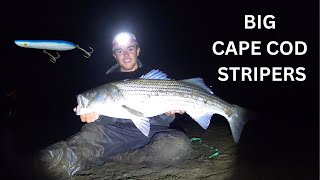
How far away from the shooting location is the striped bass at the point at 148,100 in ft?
10.4

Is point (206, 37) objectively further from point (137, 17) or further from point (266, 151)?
point (266, 151)

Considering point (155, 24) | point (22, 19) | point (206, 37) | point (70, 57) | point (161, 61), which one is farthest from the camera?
point (155, 24)

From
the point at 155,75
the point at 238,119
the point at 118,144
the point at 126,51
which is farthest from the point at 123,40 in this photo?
the point at 238,119

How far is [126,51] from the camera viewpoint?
13.1ft

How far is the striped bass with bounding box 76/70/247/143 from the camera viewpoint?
3182mm

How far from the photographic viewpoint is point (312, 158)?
372 centimetres

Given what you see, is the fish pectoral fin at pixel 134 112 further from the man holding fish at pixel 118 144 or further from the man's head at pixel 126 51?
the man's head at pixel 126 51

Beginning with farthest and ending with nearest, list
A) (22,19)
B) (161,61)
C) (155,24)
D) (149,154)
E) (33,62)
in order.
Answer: (155,24) → (161,61) → (22,19) → (33,62) → (149,154)

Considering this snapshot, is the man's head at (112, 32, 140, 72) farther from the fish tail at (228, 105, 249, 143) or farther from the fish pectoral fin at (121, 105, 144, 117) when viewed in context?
the fish tail at (228, 105, 249, 143)

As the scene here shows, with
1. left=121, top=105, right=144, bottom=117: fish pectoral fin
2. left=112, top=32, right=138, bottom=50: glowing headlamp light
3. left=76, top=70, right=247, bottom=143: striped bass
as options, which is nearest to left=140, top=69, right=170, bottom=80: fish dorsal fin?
left=76, top=70, right=247, bottom=143: striped bass

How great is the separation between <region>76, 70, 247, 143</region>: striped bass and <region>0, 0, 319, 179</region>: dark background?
779 mm

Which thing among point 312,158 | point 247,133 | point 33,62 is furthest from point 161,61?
point 312,158

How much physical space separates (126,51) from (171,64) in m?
18.8

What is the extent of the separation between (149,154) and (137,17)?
26.2 m
